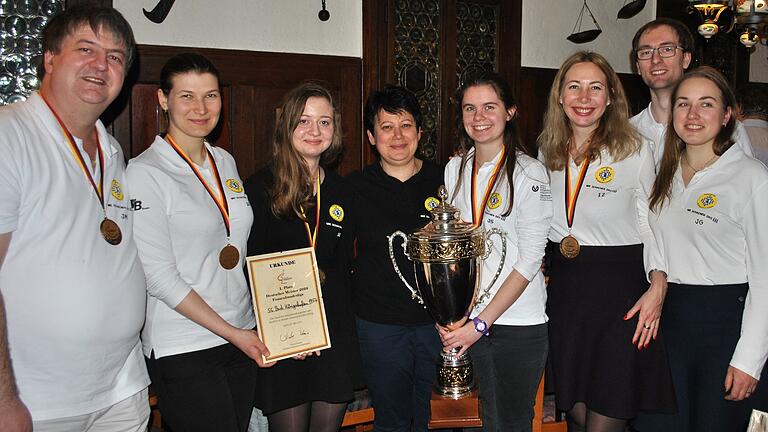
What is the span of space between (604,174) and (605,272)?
0.37m

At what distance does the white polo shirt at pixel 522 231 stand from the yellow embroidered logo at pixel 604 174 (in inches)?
7.7

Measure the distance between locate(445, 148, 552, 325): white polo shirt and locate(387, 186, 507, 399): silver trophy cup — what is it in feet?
0.17

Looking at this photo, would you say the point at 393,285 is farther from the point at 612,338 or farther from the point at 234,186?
the point at 612,338

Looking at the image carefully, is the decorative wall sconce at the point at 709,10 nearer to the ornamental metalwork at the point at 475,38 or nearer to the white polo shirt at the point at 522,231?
the ornamental metalwork at the point at 475,38

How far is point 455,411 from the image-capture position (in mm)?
2461

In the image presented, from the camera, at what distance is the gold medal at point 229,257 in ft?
7.47

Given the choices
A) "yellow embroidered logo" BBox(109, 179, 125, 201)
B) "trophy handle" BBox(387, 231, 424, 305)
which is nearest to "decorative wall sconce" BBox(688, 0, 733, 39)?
"trophy handle" BBox(387, 231, 424, 305)

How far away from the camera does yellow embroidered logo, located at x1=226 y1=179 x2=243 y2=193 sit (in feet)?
7.80

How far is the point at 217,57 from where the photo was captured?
4469 millimetres

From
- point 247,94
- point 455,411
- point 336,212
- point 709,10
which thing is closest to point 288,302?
point 336,212

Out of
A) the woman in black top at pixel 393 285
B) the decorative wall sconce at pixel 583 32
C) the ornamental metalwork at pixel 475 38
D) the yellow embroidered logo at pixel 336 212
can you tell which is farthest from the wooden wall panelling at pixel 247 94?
the decorative wall sconce at pixel 583 32

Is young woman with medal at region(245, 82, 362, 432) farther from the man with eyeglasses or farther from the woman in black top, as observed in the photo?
the man with eyeglasses

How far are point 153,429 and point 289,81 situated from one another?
2.52 meters

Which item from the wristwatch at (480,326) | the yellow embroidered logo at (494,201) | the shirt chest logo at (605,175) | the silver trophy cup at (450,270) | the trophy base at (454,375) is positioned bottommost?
the trophy base at (454,375)
